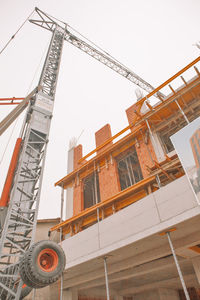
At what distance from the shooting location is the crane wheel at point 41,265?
536 centimetres

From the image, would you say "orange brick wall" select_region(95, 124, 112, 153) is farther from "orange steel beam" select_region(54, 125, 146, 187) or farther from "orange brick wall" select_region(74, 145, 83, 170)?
"orange brick wall" select_region(74, 145, 83, 170)

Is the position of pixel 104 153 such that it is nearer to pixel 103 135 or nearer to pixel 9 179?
pixel 103 135

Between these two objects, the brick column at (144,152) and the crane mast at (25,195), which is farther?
the brick column at (144,152)

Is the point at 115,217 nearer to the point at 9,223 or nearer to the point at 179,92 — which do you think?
the point at 9,223

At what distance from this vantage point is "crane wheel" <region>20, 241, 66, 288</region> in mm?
5359

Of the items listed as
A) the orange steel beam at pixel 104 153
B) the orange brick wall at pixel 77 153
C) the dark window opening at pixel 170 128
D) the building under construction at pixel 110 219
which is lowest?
the building under construction at pixel 110 219

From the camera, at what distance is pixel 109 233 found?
9961 mm

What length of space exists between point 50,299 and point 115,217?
989 centimetres

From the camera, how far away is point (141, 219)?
29.3 ft

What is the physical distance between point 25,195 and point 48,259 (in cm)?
257

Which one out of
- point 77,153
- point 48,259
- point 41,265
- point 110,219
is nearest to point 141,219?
point 110,219

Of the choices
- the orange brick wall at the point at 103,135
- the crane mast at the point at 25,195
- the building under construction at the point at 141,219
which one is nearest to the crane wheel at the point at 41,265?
the crane mast at the point at 25,195

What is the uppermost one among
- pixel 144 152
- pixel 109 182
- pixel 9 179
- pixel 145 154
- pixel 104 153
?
pixel 104 153

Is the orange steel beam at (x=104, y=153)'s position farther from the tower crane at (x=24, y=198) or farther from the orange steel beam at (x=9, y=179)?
the orange steel beam at (x=9, y=179)
